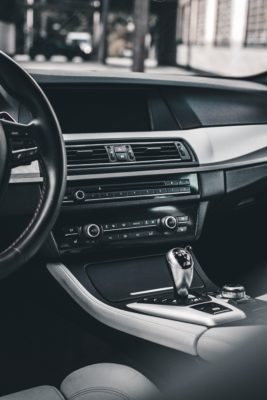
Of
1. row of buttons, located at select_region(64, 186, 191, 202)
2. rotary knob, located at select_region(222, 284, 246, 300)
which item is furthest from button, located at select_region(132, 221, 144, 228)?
rotary knob, located at select_region(222, 284, 246, 300)

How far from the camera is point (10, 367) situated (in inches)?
103

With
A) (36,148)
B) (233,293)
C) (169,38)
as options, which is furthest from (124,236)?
(169,38)

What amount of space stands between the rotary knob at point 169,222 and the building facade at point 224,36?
42.4 ft

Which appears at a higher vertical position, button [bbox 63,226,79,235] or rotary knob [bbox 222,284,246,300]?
button [bbox 63,226,79,235]

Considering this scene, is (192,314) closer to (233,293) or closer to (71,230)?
(233,293)

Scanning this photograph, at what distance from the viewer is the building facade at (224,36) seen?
17.1 metres

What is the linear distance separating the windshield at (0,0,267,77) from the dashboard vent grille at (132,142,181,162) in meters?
2.30

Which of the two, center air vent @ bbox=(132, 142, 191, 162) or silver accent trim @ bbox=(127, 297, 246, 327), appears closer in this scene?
silver accent trim @ bbox=(127, 297, 246, 327)

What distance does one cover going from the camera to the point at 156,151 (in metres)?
2.75

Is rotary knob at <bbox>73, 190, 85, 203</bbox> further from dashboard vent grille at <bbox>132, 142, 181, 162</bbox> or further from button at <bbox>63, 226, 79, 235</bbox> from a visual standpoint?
dashboard vent grille at <bbox>132, 142, 181, 162</bbox>

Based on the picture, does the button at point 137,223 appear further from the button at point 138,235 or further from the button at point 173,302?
the button at point 173,302

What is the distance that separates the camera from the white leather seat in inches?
57.9

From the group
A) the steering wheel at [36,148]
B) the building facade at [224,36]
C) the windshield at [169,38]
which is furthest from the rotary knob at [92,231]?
the building facade at [224,36]

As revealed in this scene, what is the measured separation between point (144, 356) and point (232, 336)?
2.04ft
